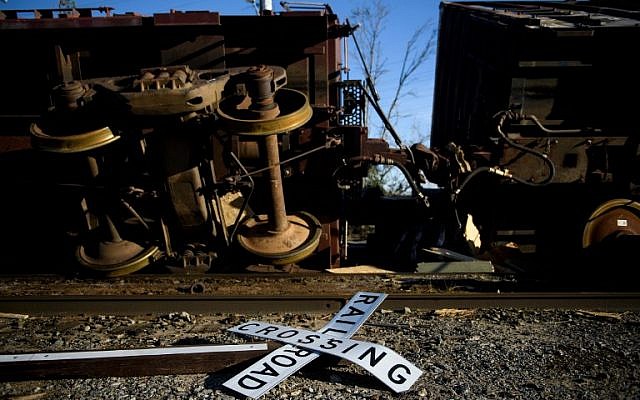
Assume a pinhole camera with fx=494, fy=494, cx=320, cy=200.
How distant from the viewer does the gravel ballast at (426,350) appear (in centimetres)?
300

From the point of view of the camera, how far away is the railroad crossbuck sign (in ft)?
9.85

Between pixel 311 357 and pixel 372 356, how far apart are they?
394 mm

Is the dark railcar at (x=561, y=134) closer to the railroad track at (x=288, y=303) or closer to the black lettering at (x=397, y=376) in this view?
the railroad track at (x=288, y=303)

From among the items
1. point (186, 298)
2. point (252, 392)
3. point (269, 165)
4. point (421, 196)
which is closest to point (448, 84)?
point (421, 196)

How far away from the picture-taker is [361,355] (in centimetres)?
317

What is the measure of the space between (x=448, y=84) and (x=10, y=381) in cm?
822

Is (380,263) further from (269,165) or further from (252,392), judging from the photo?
(252,392)

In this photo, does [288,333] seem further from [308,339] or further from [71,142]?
[71,142]

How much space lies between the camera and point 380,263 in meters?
6.63

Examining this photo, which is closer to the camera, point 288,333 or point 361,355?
point 361,355

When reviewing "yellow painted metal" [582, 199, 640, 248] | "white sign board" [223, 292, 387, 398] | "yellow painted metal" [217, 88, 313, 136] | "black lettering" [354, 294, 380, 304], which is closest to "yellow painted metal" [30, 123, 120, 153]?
"yellow painted metal" [217, 88, 313, 136]

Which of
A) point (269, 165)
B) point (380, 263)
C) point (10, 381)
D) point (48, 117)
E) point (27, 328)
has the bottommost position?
point (380, 263)

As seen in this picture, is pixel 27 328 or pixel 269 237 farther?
pixel 269 237

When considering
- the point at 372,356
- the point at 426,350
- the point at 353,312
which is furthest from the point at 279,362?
the point at 426,350
